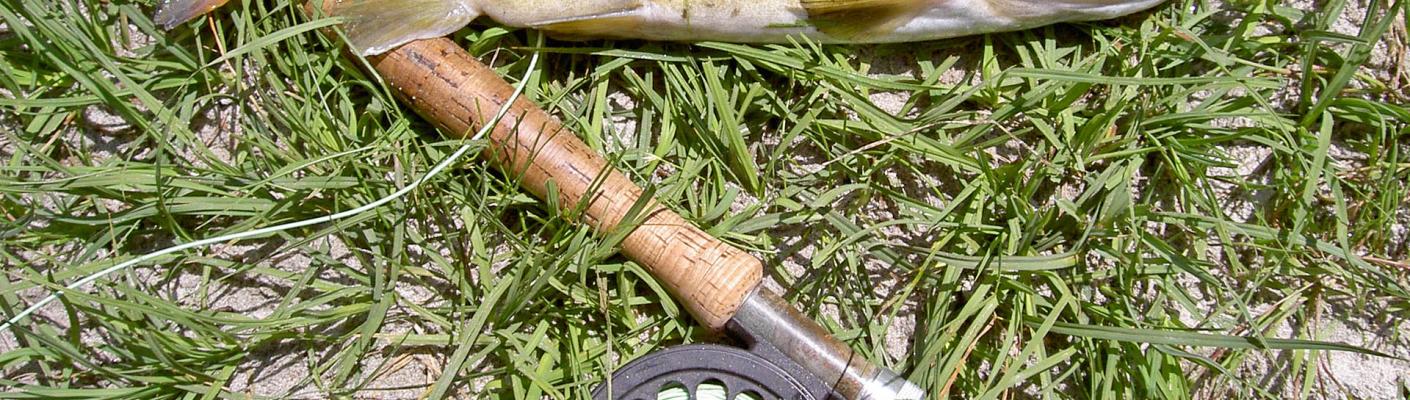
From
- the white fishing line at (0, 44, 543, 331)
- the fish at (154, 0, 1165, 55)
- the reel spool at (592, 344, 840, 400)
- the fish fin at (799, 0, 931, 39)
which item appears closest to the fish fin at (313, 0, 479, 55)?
the fish at (154, 0, 1165, 55)

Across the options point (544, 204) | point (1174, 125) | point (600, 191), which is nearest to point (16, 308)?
point (544, 204)

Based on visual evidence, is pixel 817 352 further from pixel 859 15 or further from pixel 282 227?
pixel 282 227

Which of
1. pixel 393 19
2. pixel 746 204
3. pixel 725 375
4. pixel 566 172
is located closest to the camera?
pixel 725 375

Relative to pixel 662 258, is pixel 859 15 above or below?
above

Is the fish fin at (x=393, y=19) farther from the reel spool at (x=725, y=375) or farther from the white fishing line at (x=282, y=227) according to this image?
the reel spool at (x=725, y=375)

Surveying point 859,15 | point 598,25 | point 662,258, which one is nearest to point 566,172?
point 662,258

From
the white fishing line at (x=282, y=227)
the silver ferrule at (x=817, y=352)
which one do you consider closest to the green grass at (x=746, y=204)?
Answer: the white fishing line at (x=282, y=227)

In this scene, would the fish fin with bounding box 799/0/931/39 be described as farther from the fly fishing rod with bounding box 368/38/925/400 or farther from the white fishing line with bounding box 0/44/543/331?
the white fishing line with bounding box 0/44/543/331

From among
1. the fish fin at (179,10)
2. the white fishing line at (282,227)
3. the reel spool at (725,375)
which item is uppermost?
the fish fin at (179,10)
